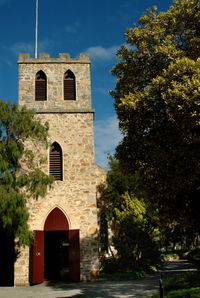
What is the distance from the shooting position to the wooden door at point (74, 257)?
17267mm

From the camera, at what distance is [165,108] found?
11062mm

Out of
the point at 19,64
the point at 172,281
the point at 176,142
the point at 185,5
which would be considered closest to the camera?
the point at 176,142

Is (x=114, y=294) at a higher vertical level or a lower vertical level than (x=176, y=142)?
lower

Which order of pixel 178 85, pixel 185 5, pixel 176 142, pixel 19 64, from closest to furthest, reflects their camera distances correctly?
pixel 178 85
pixel 176 142
pixel 185 5
pixel 19 64

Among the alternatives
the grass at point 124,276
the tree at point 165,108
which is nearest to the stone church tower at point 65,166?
the grass at point 124,276

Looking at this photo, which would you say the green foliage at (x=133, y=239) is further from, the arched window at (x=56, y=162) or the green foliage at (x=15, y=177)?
the green foliage at (x=15, y=177)

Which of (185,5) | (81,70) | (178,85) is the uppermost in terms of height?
(81,70)

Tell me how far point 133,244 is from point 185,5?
1417 centimetres

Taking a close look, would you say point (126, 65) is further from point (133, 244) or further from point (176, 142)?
point (133, 244)

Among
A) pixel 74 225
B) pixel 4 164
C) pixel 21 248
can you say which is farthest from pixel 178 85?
pixel 21 248

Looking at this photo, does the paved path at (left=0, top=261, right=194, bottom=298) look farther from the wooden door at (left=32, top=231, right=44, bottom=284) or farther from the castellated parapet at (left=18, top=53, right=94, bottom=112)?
the castellated parapet at (left=18, top=53, right=94, bottom=112)

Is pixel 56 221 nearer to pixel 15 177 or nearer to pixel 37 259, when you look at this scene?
pixel 37 259

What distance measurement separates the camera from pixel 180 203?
12.4m

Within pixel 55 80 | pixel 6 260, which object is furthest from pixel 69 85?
pixel 6 260
